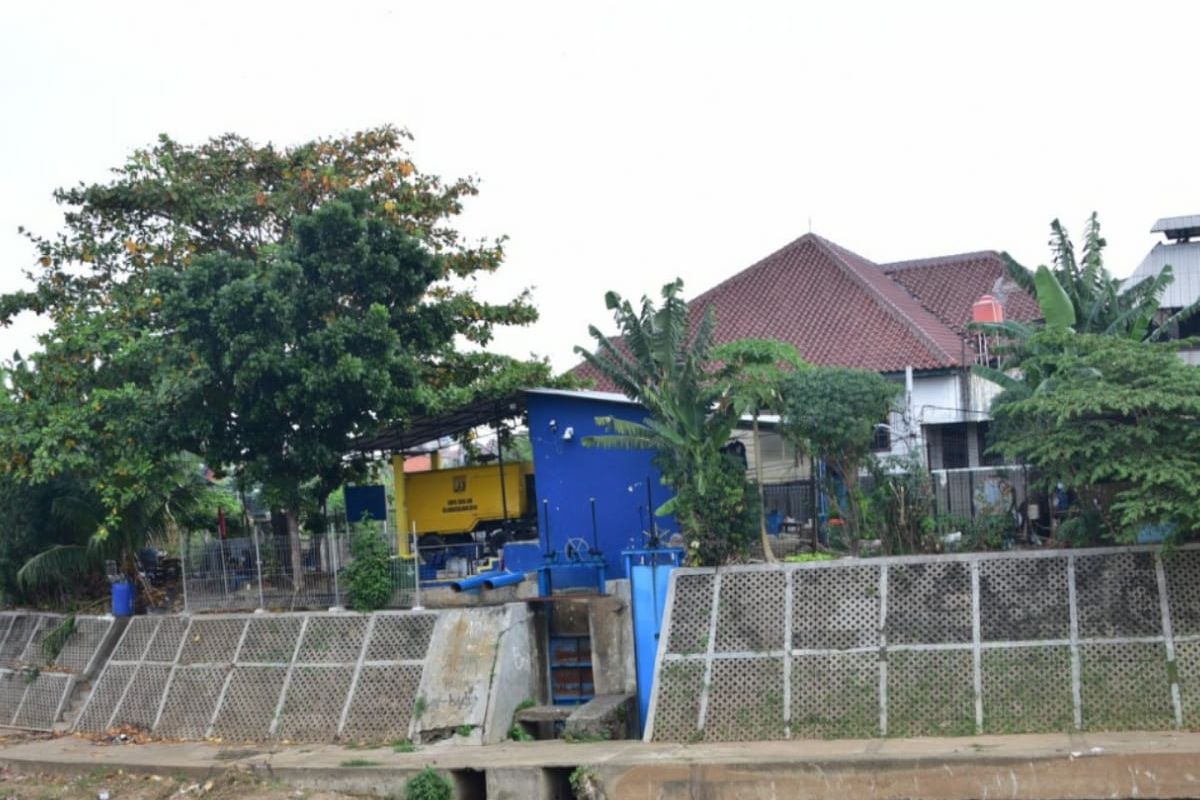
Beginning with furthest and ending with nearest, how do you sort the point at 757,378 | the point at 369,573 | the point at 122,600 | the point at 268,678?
1. the point at 122,600
2. the point at 369,573
3. the point at 268,678
4. the point at 757,378

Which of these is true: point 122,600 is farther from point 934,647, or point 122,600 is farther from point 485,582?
point 934,647

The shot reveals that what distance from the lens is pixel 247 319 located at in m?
18.0

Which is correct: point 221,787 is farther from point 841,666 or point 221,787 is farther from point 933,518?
point 933,518

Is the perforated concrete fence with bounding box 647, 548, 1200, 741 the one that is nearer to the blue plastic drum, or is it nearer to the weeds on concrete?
the weeds on concrete

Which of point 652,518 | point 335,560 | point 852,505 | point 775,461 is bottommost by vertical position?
point 335,560

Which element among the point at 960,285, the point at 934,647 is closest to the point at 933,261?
the point at 960,285

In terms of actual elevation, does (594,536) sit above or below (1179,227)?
below

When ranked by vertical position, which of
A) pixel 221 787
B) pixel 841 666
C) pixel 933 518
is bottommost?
pixel 221 787

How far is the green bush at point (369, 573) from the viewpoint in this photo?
713 inches

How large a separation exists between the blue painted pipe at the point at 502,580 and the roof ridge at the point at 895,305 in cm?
1167

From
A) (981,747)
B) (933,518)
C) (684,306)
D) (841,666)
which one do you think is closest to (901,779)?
(981,747)

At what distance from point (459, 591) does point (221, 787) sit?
4232 mm

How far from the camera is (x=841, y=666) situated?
15.0 meters

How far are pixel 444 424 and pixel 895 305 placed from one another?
11.4 meters
